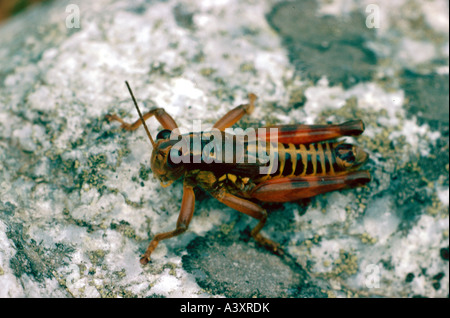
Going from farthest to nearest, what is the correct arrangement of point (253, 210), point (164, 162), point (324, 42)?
point (324, 42) < point (253, 210) < point (164, 162)

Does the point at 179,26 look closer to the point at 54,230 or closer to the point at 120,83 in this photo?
the point at 120,83

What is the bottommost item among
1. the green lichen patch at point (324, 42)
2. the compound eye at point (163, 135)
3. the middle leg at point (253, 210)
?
the middle leg at point (253, 210)

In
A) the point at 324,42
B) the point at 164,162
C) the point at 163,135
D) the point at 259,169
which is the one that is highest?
the point at 163,135

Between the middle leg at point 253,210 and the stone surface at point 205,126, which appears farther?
the middle leg at point 253,210

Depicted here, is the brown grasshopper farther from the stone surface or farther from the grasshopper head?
the stone surface

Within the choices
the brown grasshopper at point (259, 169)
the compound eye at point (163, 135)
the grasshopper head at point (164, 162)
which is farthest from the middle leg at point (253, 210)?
the compound eye at point (163, 135)

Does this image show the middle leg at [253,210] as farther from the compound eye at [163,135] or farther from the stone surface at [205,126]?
the compound eye at [163,135]

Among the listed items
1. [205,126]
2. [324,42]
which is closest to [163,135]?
[205,126]

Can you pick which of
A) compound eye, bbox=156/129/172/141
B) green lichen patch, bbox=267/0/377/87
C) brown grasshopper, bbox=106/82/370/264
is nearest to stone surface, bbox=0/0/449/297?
green lichen patch, bbox=267/0/377/87

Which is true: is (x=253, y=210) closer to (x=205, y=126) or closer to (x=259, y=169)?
(x=259, y=169)
